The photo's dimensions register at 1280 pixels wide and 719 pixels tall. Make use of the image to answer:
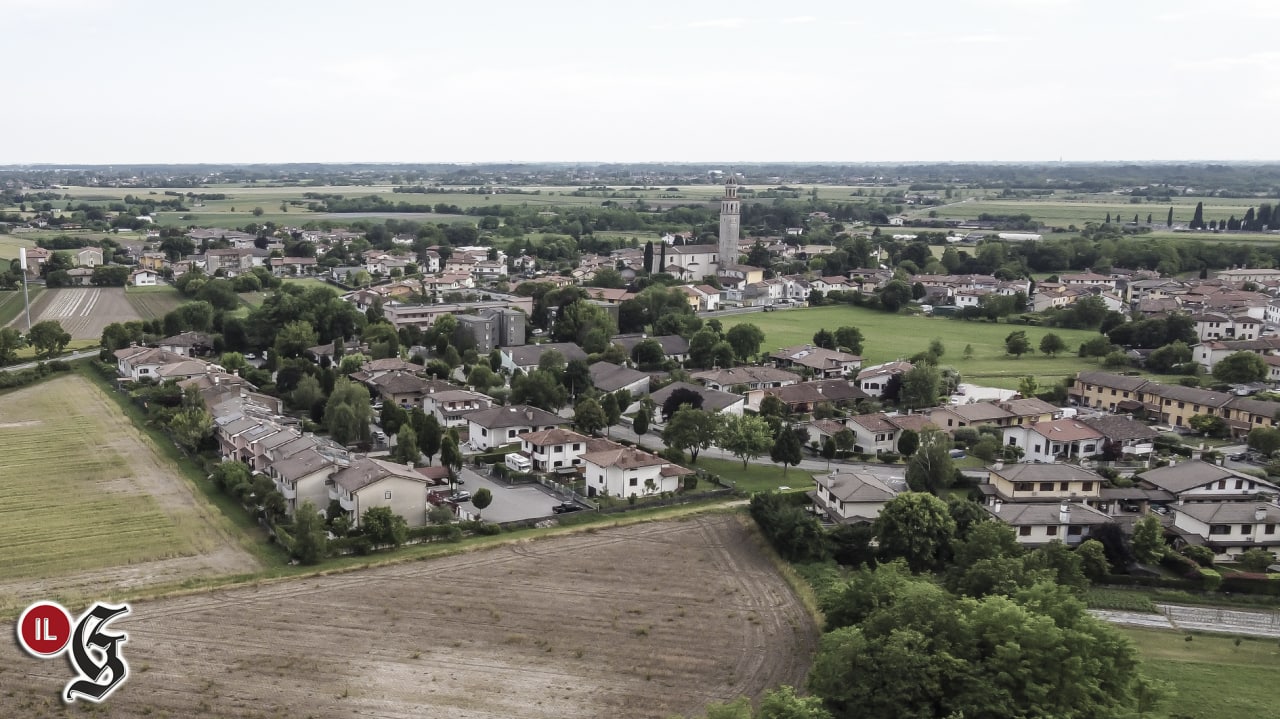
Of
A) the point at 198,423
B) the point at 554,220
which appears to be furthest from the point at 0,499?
the point at 554,220

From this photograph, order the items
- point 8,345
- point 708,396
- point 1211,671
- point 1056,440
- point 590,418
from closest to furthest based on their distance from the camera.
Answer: point 1211,671 < point 1056,440 < point 590,418 < point 708,396 < point 8,345

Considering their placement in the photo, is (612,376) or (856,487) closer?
(856,487)

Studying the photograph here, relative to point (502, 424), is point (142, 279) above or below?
above

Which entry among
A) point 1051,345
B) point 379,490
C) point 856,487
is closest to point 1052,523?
point 856,487

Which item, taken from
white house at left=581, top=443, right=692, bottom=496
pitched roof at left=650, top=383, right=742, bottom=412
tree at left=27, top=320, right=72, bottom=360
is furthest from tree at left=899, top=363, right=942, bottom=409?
tree at left=27, top=320, right=72, bottom=360

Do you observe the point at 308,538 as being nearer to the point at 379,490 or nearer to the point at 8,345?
the point at 379,490

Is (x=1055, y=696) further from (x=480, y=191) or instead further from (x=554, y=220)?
(x=480, y=191)

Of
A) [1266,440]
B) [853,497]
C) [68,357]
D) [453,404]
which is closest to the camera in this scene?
[853,497]

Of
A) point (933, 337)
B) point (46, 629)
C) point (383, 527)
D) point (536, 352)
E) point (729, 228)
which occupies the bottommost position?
point (933, 337)
